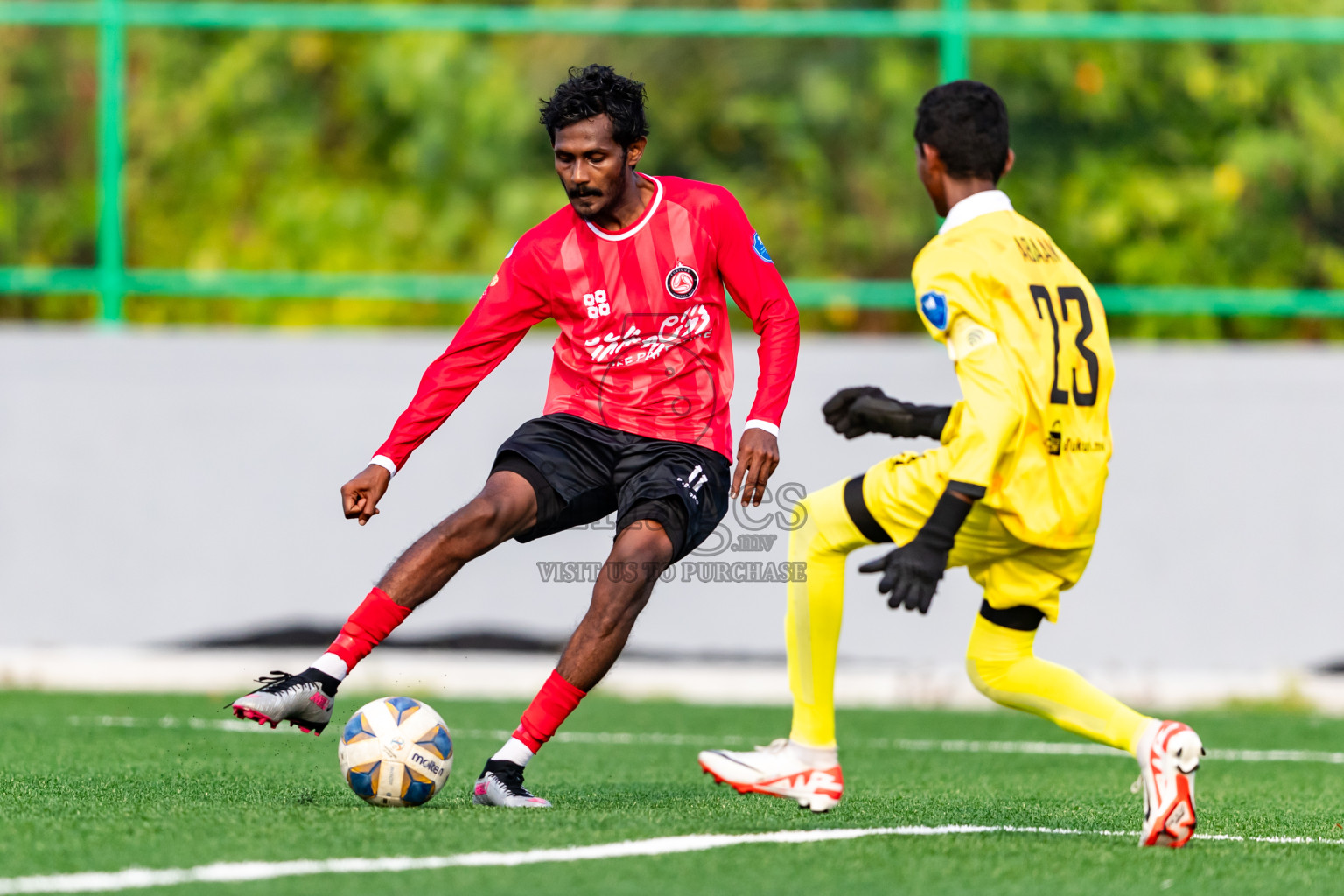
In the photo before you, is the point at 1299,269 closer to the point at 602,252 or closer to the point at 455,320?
the point at 455,320

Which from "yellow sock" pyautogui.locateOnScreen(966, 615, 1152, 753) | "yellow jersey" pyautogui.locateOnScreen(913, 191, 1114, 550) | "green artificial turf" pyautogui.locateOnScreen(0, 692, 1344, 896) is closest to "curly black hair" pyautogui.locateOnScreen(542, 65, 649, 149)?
"yellow jersey" pyautogui.locateOnScreen(913, 191, 1114, 550)

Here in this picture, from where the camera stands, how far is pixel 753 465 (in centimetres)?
530

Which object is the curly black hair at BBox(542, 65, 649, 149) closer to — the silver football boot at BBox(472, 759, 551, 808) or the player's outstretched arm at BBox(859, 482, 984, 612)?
the player's outstretched arm at BBox(859, 482, 984, 612)

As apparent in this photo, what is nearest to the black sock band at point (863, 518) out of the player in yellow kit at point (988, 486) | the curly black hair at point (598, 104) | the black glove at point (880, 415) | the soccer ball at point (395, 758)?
the player in yellow kit at point (988, 486)

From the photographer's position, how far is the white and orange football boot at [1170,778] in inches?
173

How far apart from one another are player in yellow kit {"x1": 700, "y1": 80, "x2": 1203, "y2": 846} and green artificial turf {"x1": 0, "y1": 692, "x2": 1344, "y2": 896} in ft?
0.91

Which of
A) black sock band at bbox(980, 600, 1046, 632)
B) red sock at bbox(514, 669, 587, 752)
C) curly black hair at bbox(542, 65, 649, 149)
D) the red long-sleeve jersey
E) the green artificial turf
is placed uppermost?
curly black hair at bbox(542, 65, 649, 149)

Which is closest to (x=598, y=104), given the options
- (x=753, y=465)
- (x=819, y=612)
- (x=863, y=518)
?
(x=753, y=465)

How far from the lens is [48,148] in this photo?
10844 mm

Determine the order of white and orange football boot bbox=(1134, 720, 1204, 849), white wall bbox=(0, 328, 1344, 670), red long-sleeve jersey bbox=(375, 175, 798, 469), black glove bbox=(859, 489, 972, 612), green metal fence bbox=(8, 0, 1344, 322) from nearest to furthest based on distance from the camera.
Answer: black glove bbox=(859, 489, 972, 612) < white and orange football boot bbox=(1134, 720, 1204, 849) < red long-sleeve jersey bbox=(375, 175, 798, 469) < white wall bbox=(0, 328, 1344, 670) < green metal fence bbox=(8, 0, 1344, 322)

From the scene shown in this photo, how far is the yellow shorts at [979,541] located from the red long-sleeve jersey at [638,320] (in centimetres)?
95

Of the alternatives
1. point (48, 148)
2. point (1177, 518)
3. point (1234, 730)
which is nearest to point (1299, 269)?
point (1177, 518)

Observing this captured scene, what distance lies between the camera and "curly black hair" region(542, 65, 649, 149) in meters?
5.50

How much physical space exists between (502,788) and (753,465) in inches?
49.3
